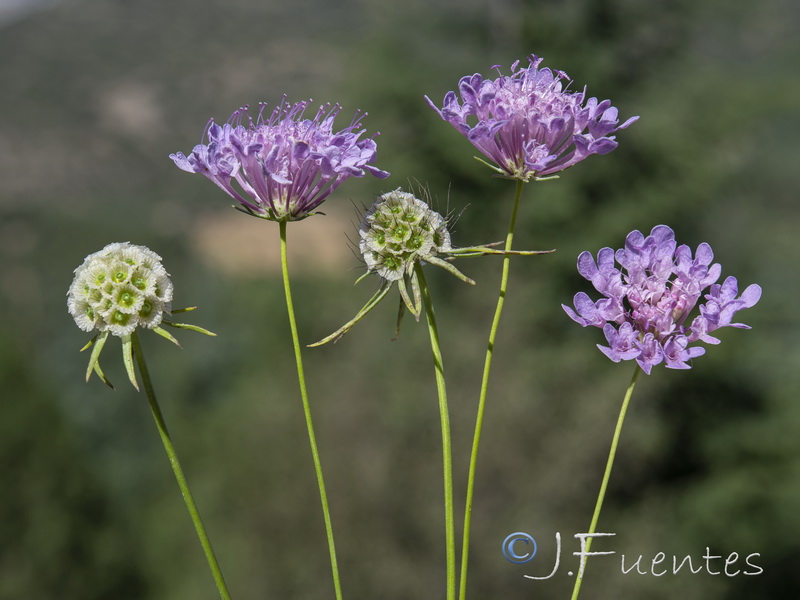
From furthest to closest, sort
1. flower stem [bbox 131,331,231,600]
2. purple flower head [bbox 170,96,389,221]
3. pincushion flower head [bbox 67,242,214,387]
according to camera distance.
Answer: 1. purple flower head [bbox 170,96,389,221]
2. pincushion flower head [bbox 67,242,214,387]
3. flower stem [bbox 131,331,231,600]

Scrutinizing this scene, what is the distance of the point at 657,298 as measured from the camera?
5.13ft

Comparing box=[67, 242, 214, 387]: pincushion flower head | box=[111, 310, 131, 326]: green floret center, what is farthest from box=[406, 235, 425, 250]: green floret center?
box=[111, 310, 131, 326]: green floret center

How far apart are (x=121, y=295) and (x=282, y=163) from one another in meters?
0.41

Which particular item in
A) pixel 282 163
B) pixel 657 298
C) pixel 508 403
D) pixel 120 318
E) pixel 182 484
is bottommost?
pixel 508 403

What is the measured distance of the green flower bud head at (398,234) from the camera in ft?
5.32

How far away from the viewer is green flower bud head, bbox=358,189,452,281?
162cm

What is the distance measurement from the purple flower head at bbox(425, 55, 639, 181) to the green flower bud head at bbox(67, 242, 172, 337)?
659mm

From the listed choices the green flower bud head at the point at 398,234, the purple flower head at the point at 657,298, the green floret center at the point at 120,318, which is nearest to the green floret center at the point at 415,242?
the green flower bud head at the point at 398,234

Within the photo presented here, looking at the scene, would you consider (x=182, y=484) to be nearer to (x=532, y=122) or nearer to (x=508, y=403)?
(x=532, y=122)

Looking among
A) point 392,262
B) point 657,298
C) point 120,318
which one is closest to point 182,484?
point 120,318

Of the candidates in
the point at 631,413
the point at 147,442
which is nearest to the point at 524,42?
the point at 631,413

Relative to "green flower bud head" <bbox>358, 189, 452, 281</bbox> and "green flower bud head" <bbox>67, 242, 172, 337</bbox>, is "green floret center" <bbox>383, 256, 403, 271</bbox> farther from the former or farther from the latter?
"green flower bud head" <bbox>67, 242, 172, 337</bbox>

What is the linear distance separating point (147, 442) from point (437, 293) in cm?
2263

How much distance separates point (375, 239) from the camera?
164 centimetres
